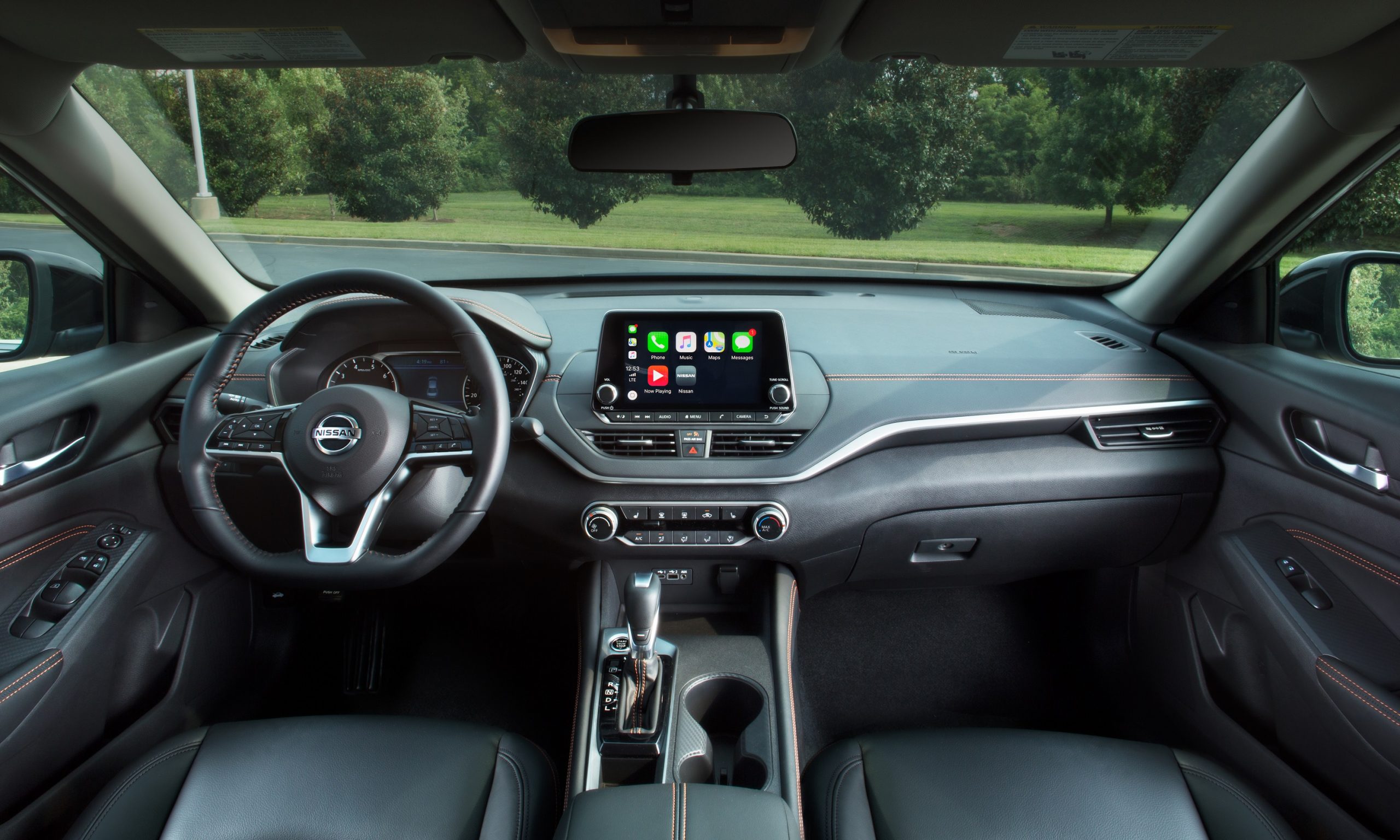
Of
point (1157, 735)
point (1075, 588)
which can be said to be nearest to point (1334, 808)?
point (1157, 735)

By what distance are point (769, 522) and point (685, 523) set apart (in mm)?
264

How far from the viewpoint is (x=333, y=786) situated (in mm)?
1868

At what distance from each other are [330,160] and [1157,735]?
Answer: 3791 mm

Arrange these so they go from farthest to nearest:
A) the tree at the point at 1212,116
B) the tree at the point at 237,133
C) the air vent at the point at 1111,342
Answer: the air vent at the point at 1111,342 → the tree at the point at 237,133 → the tree at the point at 1212,116

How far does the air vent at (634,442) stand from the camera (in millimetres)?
2461

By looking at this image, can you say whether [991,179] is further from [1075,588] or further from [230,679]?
[230,679]

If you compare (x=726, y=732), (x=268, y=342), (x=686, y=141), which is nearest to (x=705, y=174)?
(x=686, y=141)

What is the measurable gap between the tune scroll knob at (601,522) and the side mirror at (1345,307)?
223cm

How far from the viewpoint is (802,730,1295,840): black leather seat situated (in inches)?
71.5

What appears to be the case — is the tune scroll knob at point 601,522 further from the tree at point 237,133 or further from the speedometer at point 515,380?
the tree at point 237,133

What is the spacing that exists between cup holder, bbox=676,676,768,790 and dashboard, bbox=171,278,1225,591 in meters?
0.43

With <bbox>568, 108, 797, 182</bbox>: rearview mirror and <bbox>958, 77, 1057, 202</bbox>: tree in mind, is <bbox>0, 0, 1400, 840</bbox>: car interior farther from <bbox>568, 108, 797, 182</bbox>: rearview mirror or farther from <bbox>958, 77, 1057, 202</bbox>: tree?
<bbox>958, 77, 1057, 202</bbox>: tree

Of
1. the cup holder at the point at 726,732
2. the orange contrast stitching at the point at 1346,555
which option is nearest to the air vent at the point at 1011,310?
the orange contrast stitching at the point at 1346,555

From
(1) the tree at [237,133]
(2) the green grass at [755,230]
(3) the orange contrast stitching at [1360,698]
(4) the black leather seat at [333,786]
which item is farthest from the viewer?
(2) the green grass at [755,230]
